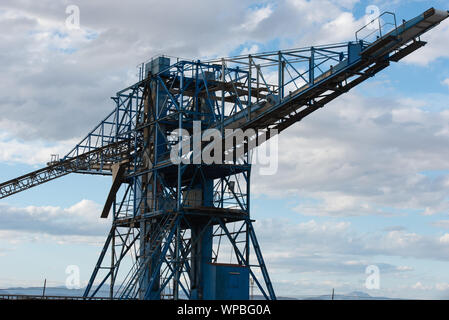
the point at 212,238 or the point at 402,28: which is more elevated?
the point at 402,28

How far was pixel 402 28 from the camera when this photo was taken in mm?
42438

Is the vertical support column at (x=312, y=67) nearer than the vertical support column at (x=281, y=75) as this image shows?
Yes

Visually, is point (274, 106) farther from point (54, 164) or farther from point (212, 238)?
point (54, 164)

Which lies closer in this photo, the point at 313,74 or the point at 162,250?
the point at 313,74

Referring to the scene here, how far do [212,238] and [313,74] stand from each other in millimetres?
18496

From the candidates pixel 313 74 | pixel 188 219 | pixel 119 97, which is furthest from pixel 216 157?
pixel 119 97

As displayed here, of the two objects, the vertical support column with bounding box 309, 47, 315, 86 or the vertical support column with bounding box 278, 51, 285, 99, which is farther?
the vertical support column with bounding box 278, 51, 285, 99

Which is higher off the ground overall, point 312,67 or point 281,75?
point 281,75

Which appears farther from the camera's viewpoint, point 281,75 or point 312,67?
point 281,75
